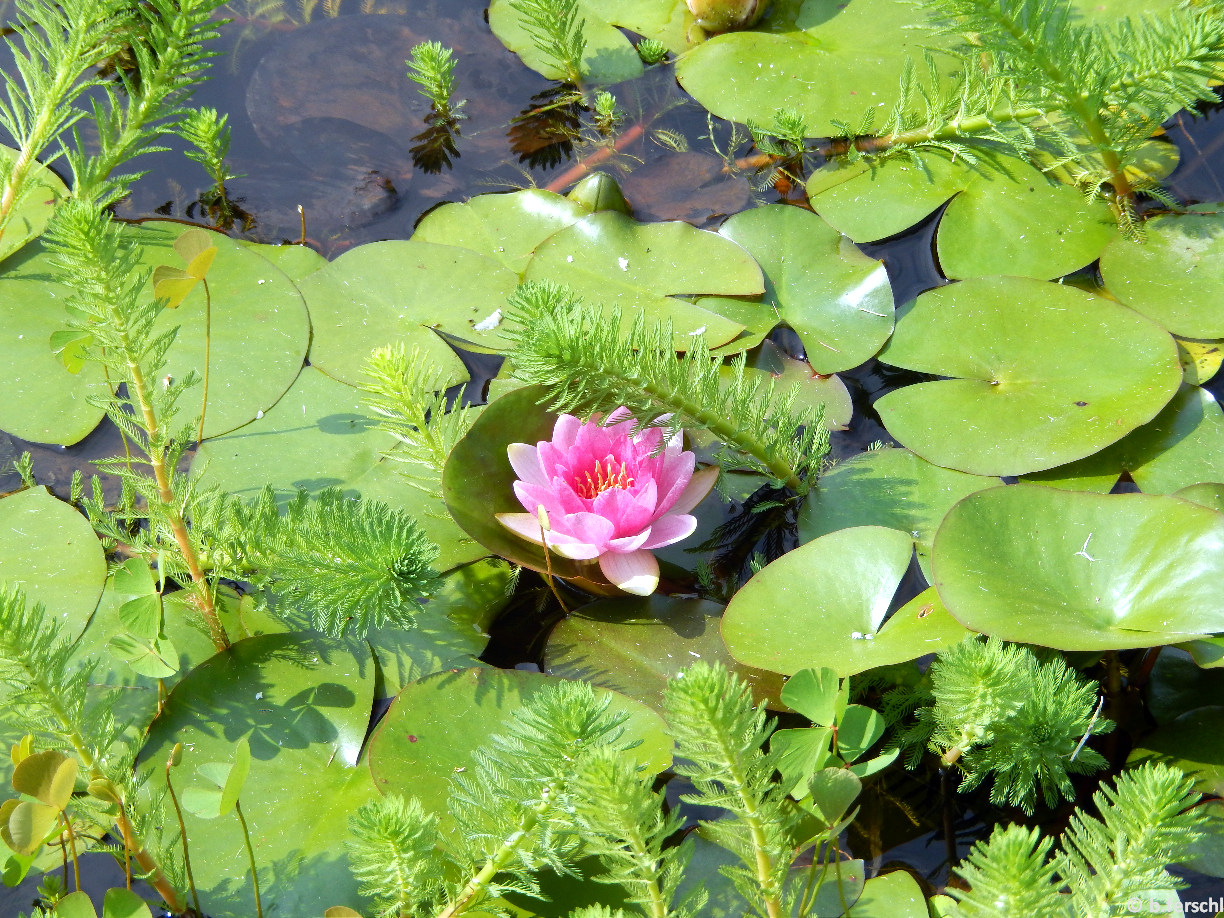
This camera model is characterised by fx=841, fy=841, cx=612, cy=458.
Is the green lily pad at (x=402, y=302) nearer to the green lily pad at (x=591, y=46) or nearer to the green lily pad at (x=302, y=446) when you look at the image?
the green lily pad at (x=302, y=446)

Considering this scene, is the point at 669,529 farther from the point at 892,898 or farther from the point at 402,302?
the point at 402,302

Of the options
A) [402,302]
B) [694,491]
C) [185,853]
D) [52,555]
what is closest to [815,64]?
[402,302]

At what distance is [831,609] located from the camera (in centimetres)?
192

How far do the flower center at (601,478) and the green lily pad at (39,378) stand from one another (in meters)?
1.48

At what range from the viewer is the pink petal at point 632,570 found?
195cm

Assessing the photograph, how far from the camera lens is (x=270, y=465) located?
7.71 ft

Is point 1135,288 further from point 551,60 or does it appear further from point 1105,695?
point 551,60

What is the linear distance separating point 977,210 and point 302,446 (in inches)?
86.8

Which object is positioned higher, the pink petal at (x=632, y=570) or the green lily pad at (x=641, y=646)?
the pink petal at (x=632, y=570)

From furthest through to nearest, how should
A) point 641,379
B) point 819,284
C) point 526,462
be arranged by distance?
point 819,284 → point 526,462 → point 641,379

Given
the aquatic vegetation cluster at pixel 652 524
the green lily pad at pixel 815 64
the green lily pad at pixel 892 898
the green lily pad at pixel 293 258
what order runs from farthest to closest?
the green lily pad at pixel 815 64
the green lily pad at pixel 293 258
the green lily pad at pixel 892 898
the aquatic vegetation cluster at pixel 652 524

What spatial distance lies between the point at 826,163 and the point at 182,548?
2.34m

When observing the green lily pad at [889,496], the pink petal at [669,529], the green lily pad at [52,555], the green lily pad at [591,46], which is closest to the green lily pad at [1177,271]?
the green lily pad at [889,496]

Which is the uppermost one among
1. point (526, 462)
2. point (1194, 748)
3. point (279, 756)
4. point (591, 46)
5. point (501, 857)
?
point (591, 46)
